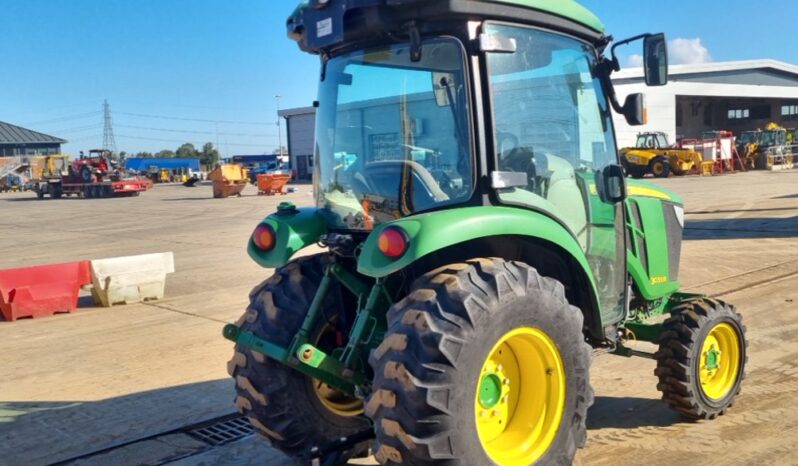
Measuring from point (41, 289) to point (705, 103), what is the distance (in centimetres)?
5793

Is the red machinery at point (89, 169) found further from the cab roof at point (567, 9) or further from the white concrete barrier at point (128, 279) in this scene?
the cab roof at point (567, 9)

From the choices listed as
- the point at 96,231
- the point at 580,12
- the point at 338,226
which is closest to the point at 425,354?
the point at 338,226

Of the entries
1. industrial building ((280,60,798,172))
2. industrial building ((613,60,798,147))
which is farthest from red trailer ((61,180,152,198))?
industrial building ((613,60,798,147))

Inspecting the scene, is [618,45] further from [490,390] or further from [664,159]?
[664,159]

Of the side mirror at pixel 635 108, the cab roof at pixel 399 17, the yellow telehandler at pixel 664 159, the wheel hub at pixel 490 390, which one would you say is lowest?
the wheel hub at pixel 490 390

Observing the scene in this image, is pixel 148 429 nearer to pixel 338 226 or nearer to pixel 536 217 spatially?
pixel 338 226

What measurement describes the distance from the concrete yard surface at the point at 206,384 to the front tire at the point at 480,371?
2.54 feet

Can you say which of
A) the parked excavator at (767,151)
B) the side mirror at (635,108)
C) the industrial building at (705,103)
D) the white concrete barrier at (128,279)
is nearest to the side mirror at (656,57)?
the side mirror at (635,108)

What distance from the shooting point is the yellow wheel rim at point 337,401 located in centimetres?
411

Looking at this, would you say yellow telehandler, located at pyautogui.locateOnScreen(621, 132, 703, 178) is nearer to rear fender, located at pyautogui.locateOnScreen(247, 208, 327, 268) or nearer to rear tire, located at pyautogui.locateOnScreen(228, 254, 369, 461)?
rear fender, located at pyautogui.locateOnScreen(247, 208, 327, 268)

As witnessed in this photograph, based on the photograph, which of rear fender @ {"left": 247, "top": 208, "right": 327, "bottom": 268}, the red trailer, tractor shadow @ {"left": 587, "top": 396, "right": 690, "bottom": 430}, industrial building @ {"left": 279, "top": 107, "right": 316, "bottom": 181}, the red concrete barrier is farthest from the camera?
industrial building @ {"left": 279, "top": 107, "right": 316, "bottom": 181}

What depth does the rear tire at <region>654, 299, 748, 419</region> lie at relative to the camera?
4598 mm

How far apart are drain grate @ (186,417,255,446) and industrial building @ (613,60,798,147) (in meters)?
36.6

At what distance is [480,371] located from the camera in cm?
319
